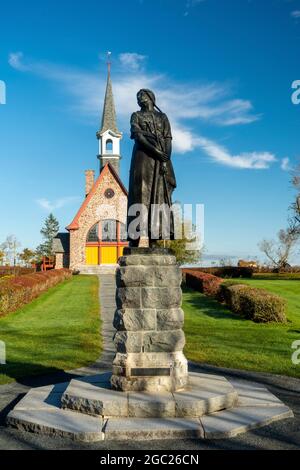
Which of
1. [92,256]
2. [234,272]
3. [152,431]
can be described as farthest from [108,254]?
[152,431]

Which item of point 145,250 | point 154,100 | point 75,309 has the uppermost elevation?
point 154,100

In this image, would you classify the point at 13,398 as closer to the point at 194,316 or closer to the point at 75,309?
the point at 194,316

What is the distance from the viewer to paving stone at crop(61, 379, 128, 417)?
18.1 feet

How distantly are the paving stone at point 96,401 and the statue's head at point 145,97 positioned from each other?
13.9 ft

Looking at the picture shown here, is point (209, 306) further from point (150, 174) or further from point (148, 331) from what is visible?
point (148, 331)

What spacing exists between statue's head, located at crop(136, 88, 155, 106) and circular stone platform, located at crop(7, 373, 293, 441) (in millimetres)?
4215

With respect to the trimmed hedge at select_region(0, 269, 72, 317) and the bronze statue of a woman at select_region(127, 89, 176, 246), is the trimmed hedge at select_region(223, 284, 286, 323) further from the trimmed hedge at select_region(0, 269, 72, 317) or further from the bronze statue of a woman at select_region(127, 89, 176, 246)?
the trimmed hedge at select_region(0, 269, 72, 317)

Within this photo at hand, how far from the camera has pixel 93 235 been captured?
40.8 metres

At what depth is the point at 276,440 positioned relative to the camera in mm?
4988

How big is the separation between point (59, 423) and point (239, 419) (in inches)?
84.0

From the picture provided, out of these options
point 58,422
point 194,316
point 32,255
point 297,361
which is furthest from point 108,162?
point 58,422

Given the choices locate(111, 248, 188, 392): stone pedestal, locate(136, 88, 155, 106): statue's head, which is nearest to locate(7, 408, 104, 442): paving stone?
locate(111, 248, 188, 392): stone pedestal

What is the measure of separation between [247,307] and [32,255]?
55.2 meters
